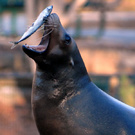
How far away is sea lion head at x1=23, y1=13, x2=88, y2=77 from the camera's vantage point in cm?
218

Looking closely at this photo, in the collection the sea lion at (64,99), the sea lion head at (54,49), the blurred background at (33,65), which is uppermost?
the sea lion head at (54,49)

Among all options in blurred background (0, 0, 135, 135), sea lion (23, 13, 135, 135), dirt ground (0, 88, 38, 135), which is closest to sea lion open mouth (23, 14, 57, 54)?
sea lion (23, 13, 135, 135)

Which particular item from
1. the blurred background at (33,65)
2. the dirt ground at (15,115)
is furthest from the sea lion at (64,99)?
the dirt ground at (15,115)

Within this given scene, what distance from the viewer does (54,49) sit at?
7.24ft

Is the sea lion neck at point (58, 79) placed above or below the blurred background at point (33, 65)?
above

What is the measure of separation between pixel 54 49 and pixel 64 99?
0.26 m

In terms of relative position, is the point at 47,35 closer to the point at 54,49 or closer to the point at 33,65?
the point at 54,49

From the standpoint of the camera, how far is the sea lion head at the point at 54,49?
85.7 inches

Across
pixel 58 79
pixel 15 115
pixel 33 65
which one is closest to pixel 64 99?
pixel 58 79

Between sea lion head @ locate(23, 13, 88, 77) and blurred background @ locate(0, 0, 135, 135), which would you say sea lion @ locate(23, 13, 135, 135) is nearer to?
sea lion head @ locate(23, 13, 88, 77)

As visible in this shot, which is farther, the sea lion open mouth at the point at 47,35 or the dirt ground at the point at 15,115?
the dirt ground at the point at 15,115

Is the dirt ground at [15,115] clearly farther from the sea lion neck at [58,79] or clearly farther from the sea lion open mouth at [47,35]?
the sea lion open mouth at [47,35]

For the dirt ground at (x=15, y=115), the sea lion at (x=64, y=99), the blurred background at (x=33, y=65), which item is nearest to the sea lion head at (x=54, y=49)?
the sea lion at (x=64, y=99)

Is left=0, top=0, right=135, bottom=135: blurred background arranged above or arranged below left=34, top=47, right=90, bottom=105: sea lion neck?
below
